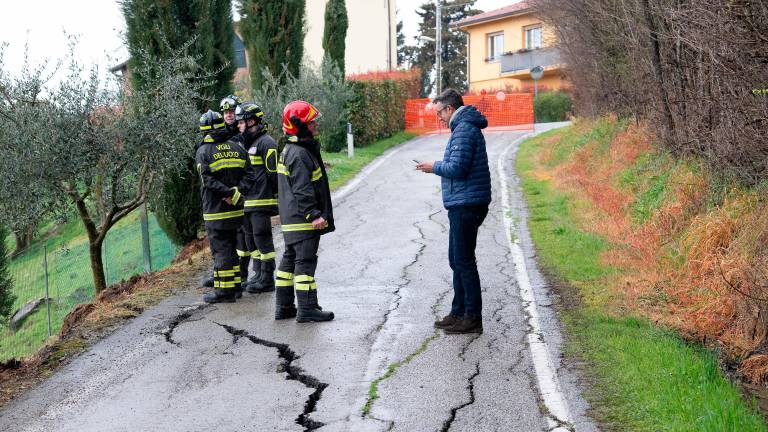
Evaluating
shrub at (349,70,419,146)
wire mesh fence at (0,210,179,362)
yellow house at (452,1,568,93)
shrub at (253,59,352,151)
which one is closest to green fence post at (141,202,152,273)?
wire mesh fence at (0,210,179,362)

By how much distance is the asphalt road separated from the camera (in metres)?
5.93

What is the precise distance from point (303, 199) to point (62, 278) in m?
10.3

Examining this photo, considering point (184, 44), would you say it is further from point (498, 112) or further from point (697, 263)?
point (498, 112)

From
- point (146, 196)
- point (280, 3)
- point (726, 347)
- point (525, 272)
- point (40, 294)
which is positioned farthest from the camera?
point (280, 3)

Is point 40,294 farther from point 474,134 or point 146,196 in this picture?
point 474,134

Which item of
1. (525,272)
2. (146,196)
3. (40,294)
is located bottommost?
(40,294)

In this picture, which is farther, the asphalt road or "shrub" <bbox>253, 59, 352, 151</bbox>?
"shrub" <bbox>253, 59, 352, 151</bbox>

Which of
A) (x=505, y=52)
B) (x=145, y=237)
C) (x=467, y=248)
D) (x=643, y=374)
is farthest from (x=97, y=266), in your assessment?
(x=505, y=52)

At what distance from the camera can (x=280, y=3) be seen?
22.8 m

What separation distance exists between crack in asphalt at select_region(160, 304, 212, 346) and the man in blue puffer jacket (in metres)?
2.49

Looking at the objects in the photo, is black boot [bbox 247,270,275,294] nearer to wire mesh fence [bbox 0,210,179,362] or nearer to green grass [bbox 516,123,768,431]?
green grass [bbox 516,123,768,431]

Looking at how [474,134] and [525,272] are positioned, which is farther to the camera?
[525,272]

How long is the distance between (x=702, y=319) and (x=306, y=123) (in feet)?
12.8

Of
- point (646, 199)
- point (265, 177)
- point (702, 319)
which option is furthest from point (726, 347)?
point (646, 199)
